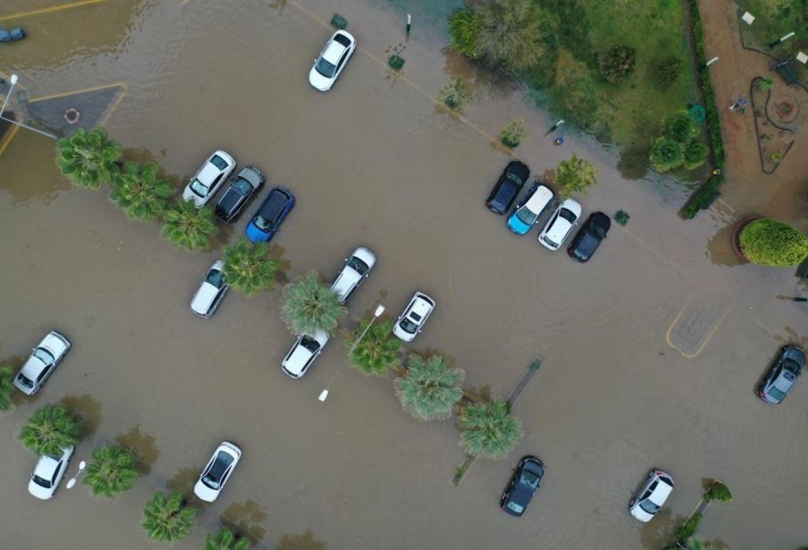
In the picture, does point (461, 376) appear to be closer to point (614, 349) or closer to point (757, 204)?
point (614, 349)

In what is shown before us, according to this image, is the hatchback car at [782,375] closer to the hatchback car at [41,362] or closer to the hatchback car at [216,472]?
the hatchback car at [216,472]

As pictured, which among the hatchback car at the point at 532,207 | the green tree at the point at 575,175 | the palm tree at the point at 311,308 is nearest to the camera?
the palm tree at the point at 311,308

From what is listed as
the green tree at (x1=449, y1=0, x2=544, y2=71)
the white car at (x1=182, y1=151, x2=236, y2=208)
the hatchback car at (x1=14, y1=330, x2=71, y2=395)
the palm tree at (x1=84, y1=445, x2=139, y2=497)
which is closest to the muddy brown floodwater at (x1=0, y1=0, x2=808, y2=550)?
the hatchback car at (x1=14, y1=330, x2=71, y2=395)

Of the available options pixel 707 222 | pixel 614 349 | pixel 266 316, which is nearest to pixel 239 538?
pixel 266 316

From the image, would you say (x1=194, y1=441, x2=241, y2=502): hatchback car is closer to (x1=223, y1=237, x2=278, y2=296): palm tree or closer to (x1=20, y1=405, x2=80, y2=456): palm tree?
(x1=20, y1=405, x2=80, y2=456): palm tree

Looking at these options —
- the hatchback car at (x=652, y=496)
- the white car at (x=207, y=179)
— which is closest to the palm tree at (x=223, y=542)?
the white car at (x=207, y=179)

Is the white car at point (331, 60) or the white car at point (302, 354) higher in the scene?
the white car at point (331, 60)

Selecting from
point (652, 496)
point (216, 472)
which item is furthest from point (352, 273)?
point (652, 496)
